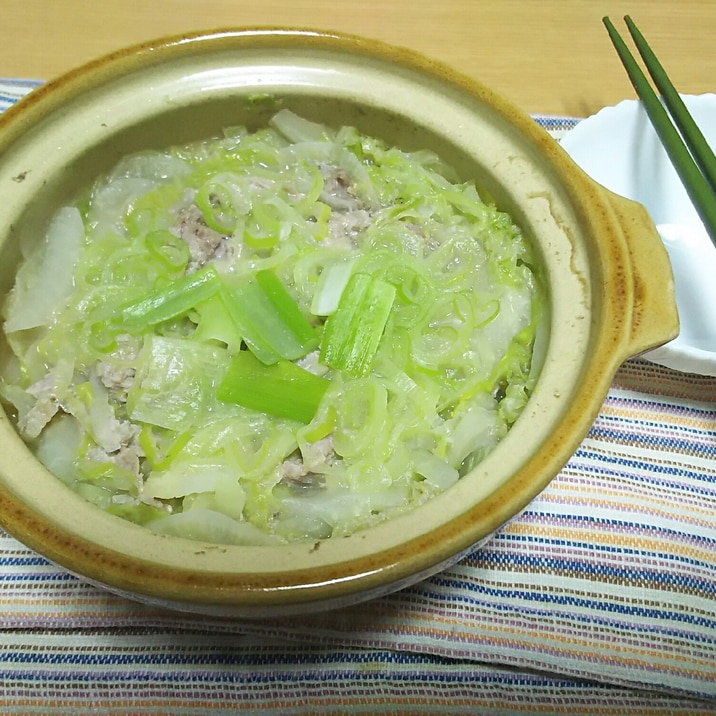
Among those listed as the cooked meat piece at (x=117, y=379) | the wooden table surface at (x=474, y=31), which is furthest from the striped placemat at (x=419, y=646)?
the wooden table surface at (x=474, y=31)

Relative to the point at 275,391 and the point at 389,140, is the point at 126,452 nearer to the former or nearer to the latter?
the point at 275,391

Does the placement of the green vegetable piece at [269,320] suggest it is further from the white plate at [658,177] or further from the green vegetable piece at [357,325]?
the white plate at [658,177]

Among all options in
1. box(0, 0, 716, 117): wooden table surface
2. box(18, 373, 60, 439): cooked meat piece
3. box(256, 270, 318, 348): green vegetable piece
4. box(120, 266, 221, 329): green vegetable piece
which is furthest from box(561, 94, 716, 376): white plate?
box(18, 373, 60, 439): cooked meat piece

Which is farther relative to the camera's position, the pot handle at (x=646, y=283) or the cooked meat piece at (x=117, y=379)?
the cooked meat piece at (x=117, y=379)

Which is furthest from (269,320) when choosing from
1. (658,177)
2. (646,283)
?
(658,177)

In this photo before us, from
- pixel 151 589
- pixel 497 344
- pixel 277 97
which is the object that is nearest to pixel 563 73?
pixel 277 97

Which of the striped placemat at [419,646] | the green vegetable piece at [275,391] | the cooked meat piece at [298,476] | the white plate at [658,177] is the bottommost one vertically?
the striped placemat at [419,646]

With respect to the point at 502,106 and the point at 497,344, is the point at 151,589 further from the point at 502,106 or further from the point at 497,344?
the point at 502,106

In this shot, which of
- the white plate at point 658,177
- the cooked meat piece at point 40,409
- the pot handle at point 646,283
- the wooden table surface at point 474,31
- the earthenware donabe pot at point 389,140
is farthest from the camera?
the wooden table surface at point 474,31
